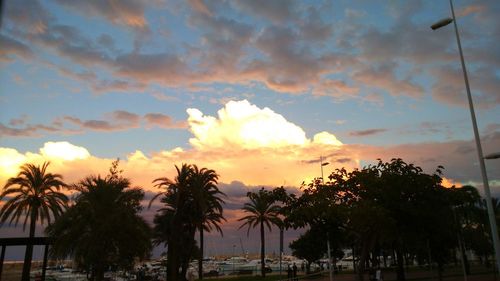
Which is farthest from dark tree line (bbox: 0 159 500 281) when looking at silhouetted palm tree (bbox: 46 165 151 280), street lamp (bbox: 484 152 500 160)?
street lamp (bbox: 484 152 500 160)

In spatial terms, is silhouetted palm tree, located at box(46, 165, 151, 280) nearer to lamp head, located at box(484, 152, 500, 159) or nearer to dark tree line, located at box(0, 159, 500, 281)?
dark tree line, located at box(0, 159, 500, 281)

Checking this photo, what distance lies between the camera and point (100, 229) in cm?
2903

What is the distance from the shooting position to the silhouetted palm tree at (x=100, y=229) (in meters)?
29.6

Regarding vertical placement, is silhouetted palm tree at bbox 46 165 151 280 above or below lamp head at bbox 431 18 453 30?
below

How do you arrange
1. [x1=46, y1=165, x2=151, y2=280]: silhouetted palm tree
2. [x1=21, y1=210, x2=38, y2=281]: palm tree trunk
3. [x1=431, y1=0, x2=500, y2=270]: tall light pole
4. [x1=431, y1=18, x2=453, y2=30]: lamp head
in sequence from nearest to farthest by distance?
[x1=431, y1=0, x2=500, y2=270]: tall light pole, [x1=431, y1=18, x2=453, y2=30]: lamp head, [x1=46, y1=165, x2=151, y2=280]: silhouetted palm tree, [x1=21, y1=210, x2=38, y2=281]: palm tree trunk

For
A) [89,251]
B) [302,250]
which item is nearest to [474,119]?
[89,251]

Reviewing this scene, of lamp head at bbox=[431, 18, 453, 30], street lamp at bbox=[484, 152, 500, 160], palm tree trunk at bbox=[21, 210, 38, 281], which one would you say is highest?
lamp head at bbox=[431, 18, 453, 30]

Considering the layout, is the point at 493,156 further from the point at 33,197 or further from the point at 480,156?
the point at 33,197

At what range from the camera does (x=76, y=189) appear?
31.1 meters

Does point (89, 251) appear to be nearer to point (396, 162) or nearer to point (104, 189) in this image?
point (104, 189)

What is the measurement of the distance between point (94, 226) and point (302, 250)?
4912 cm

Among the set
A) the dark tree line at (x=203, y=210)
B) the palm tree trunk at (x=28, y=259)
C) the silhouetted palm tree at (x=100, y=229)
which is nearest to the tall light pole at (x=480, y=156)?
the dark tree line at (x=203, y=210)

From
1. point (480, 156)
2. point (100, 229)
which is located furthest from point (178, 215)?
point (480, 156)

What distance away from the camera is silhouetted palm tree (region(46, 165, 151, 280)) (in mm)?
29578
